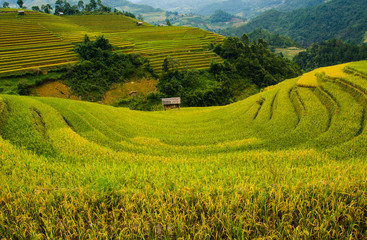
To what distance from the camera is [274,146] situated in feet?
27.2

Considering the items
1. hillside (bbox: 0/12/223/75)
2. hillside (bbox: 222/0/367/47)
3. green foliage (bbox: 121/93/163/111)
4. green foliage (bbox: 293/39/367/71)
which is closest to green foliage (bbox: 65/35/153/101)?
hillside (bbox: 0/12/223/75)

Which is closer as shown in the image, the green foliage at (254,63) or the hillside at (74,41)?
the hillside at (74,41)

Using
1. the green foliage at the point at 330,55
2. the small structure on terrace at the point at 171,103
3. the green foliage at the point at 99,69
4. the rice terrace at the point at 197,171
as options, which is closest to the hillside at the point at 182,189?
the rice terrace at the point at 197,171

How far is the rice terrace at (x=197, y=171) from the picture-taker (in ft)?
8.16

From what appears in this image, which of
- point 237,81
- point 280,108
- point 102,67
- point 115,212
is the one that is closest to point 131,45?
point 102,67

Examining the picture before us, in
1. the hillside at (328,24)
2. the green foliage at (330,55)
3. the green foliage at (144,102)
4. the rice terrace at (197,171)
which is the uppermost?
the hillside at (328,24)

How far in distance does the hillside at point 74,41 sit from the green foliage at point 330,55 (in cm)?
5688

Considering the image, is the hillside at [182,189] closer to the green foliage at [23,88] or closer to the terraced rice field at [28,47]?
the green foliage at [23,88]

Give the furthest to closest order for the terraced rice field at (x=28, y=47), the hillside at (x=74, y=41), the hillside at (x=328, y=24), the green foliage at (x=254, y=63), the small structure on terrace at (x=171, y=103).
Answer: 1. the hillside at (x=328, y=24)
2. the green foliage at (x=254, y=63)
3. the hillside at (x=74, y=41)
4. the terraced rice field at (x=28, y=47)
5. the small structure on terrace at (x=171, y=103)

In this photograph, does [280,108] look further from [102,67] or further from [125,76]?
[102,67]

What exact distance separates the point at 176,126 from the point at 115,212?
399 inches

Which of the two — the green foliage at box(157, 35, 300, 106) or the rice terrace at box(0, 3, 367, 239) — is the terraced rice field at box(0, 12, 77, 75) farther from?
the rice terrace at box(0, 3, 367, 239)

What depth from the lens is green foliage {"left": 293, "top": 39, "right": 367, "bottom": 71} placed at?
81625mm

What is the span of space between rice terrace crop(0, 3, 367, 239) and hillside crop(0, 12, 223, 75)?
30499 millimetres
